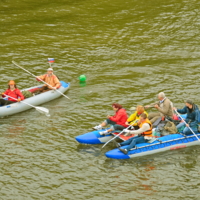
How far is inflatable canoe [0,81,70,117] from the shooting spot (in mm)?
21047

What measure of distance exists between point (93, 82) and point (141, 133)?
27.9 ft

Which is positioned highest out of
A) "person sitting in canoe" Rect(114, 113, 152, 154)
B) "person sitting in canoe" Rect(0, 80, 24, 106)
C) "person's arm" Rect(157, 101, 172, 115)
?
"person sitting in canoe" Rect(0, 80, 24, 106)

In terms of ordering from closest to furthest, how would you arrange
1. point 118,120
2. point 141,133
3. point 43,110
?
point 141,133
point 118,120
point 43,110

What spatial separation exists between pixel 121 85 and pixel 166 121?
21.6 ft

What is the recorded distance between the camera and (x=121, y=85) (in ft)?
80.1

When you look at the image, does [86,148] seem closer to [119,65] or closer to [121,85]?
[121,85]

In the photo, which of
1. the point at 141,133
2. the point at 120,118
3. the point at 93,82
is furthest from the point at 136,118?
the point at 93,82

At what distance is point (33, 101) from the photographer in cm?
2208

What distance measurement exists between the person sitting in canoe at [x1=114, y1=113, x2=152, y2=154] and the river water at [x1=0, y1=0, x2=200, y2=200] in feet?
A: 2.14

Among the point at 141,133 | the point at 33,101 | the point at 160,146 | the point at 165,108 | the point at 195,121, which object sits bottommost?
the point at 160,146

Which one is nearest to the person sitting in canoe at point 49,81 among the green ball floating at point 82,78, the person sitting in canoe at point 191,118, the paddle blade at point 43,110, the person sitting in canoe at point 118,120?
the green ball floating at point 82,78

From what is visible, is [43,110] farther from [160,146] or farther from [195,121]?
[195,121]

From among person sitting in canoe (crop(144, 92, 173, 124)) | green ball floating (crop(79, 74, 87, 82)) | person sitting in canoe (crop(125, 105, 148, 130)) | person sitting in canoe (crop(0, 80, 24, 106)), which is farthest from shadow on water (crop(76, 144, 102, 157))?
green ball floating (crop(79, 74, 87, 82))

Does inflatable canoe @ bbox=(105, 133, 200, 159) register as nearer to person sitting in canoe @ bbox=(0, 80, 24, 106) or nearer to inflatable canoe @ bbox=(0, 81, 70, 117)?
inflatable canoe @ bbox=(0, 81, 70, 117)
